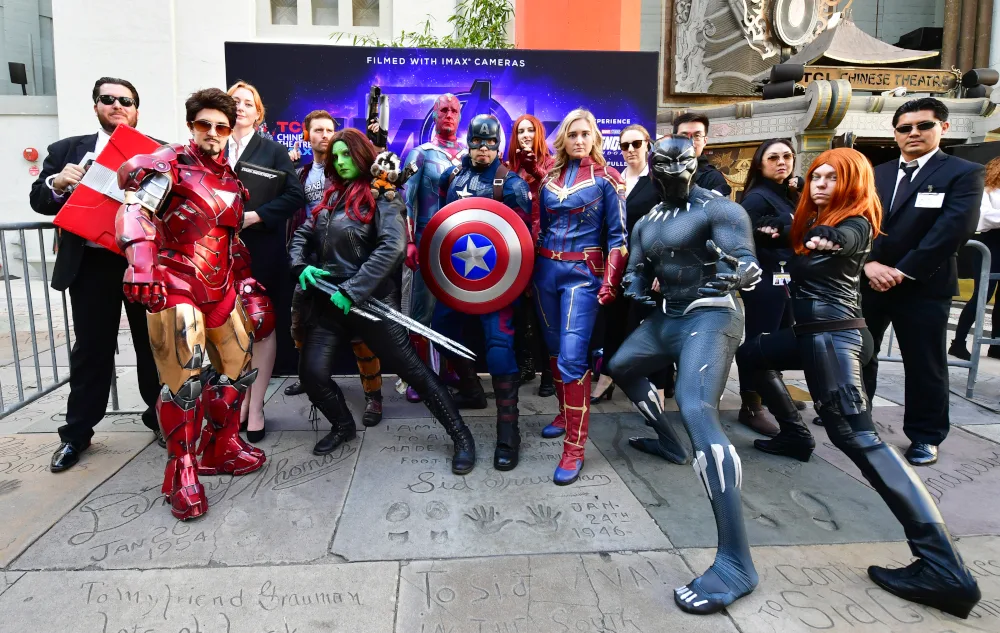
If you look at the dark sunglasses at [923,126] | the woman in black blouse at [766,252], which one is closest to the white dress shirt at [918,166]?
the dark sunglasses at [923,126]

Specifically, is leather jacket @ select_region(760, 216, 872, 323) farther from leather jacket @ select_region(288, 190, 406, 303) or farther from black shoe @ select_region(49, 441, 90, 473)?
black shoe @ select_region(49, 441, 90, 473)

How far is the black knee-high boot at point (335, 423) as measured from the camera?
3.55 m

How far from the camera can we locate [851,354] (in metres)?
2.44

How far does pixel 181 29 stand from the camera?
8.57 meters

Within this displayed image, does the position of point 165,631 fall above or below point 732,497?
below

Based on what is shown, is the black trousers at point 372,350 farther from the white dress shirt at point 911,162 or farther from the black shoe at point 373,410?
the white dress shirt at point 911,162

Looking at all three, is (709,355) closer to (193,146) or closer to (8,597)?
(193,146)

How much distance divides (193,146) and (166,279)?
2.32ft

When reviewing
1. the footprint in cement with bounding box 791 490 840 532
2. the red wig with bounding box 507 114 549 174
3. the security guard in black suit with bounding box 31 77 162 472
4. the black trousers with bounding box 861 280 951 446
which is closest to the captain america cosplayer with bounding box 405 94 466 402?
the red wig with bounding box 507 114 549 174

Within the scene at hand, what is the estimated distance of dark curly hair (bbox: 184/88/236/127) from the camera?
2824 millimetres

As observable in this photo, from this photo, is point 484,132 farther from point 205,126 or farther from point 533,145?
point 205,126

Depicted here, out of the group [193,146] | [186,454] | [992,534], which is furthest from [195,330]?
[992,534]

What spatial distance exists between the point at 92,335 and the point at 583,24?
574 cm

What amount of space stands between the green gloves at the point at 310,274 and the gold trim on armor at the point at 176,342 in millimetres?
609
